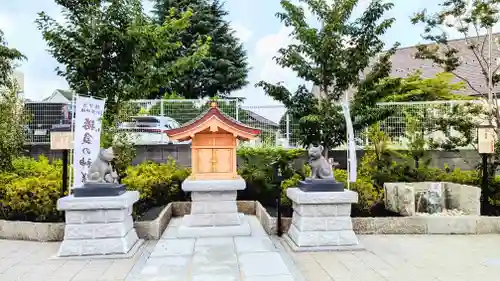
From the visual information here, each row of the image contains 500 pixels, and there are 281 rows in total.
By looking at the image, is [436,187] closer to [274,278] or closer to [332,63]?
[332,63]

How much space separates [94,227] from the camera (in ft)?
17.5

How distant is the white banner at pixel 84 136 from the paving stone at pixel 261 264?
3.13m

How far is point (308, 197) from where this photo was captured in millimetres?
5598

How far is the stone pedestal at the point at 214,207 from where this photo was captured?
6.57 meters

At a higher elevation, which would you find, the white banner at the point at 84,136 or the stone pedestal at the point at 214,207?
the white banner at the point at 84,136

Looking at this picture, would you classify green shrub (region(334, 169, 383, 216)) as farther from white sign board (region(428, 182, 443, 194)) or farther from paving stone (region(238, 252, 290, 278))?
paving stone (region(238, 252, 290, 278))

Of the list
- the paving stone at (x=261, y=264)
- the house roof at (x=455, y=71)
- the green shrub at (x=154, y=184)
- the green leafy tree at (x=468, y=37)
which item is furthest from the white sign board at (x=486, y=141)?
the house roof at (x=455, y=71)

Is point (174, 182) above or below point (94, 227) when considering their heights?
above

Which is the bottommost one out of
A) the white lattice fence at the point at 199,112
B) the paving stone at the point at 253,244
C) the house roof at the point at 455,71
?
the paving stone at the point at 253,244

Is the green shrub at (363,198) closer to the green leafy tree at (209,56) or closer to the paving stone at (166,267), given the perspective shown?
the paving stone at (166,267)

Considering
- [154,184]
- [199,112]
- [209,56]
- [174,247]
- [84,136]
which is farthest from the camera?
[209,56]

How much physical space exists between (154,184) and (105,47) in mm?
3058

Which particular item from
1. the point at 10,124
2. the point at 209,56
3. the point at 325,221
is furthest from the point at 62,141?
the point at 209,56

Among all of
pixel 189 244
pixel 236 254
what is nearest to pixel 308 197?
pixel 236 254
